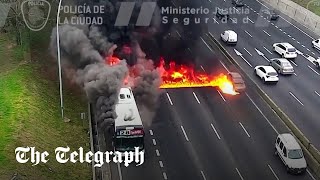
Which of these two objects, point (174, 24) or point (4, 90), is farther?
point (174, 24)

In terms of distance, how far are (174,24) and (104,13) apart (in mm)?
10461

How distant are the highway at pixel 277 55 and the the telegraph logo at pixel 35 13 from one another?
56.4ft

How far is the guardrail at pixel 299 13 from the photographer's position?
5700 cm

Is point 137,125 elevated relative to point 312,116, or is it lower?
elevated

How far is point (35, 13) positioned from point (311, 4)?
3323 cm

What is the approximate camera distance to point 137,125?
3139 cm

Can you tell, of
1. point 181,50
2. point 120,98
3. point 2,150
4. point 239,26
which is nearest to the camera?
point 2,150

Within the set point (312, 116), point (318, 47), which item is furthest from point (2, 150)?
point (318, 47)

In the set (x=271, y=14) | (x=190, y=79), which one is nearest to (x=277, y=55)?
(x=190, y=79)

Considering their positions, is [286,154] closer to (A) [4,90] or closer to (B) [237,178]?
(B) [237,178]

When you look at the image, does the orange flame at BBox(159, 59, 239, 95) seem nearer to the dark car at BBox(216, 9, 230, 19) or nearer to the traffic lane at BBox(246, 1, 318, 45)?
the traffic lane at BBox(246, 1, 318, 45)

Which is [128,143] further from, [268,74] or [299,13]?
[299,13]

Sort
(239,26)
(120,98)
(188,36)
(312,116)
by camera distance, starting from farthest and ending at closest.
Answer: (239,26) → (188,36) → (312,116) → (120,98)

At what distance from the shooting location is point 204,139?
3434 cm
